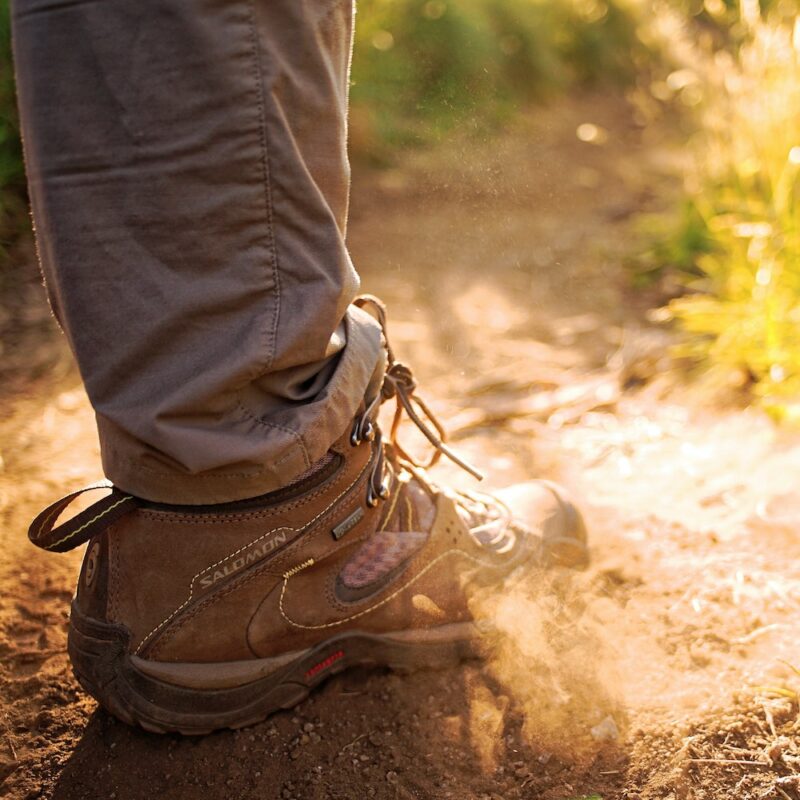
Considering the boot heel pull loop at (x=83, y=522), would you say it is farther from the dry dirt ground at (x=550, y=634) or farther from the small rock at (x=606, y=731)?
the small rock at (x=606, y=731)

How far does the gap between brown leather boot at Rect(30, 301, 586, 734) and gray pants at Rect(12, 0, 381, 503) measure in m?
0.09

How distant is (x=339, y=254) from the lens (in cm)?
103

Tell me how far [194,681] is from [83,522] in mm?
291

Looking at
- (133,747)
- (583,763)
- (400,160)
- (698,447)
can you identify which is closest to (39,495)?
(133,747)

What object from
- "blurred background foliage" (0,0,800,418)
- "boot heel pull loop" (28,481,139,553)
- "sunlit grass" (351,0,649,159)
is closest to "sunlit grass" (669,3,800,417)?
"blurred background foliage" (0,0,800,418)

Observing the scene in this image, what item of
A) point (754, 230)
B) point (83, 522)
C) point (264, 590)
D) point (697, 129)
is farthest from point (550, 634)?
point (697, 129)

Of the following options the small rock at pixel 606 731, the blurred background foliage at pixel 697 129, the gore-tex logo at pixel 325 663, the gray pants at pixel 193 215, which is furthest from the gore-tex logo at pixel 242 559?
the blurred background foliage at pixel 697 129

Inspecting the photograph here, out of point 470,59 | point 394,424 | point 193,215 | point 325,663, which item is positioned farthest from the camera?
point 470,59

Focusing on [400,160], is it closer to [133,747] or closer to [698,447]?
[698,447]

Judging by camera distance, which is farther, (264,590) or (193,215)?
(264,590)

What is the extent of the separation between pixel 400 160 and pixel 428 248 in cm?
125

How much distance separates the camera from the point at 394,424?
1.48 meters

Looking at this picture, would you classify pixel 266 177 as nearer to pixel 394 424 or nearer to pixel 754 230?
pixel 394 424

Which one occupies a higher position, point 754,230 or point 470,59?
point 754,230
